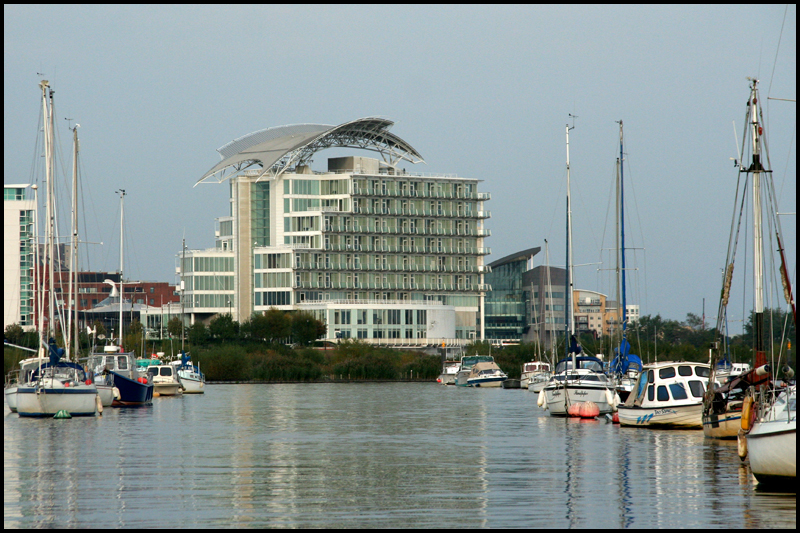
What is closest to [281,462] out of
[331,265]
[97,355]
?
[97,355]

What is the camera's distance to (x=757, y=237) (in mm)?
33875

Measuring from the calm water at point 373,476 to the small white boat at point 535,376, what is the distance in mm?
40655

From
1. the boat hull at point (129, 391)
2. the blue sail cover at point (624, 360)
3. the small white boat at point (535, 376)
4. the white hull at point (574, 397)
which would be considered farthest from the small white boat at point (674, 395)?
the small white boat at point (535, 376)

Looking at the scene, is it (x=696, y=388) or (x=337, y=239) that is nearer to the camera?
(x=696, y=388)

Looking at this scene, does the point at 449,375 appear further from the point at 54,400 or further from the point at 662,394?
the point at 662,394

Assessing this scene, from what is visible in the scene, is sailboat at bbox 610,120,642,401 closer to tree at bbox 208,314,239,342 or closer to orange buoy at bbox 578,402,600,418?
orange buoy at bbox 578,402,600,418

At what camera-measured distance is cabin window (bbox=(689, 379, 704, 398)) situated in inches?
1918

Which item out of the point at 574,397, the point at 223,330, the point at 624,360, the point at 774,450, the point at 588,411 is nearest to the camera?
the point at 774,450

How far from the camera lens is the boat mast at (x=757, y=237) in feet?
107

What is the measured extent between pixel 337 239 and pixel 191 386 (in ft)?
256

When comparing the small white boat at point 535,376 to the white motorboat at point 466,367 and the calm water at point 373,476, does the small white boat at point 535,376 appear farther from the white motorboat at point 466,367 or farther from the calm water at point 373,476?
the calm water at point 373,476

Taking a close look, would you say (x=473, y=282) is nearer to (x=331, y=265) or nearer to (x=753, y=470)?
(x=331, y=265)

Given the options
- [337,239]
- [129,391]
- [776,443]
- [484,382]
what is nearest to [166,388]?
[129,391]

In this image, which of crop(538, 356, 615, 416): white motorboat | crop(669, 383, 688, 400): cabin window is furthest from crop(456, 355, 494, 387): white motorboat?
crop(669, 383, 688, 400): cabin window
